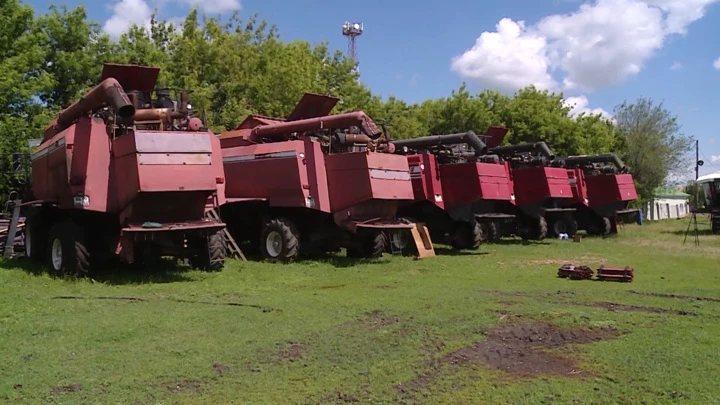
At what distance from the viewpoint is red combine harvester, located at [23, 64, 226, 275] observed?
11250 millimetres

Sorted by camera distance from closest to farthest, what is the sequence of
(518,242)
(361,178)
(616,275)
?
(616,275) → (361,178) → (518,242)

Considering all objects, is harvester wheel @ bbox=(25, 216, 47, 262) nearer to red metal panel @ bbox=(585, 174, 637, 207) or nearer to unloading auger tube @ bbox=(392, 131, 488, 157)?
unloading auger tube @ bbox=(392, 131, 488, 157)

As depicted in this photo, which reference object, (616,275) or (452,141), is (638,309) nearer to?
(616,275)

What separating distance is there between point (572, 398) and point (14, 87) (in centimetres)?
1944

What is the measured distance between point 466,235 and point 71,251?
11.3 meters

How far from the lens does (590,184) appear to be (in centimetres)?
2722

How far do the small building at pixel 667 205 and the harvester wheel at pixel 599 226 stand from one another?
27.1 meters

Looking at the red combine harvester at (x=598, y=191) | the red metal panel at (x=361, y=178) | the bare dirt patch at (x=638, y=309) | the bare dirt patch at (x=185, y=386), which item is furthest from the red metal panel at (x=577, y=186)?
the bare dirt patch at (x=185, y=386)

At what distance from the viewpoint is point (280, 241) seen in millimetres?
15352

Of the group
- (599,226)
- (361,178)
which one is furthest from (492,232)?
(361,178)

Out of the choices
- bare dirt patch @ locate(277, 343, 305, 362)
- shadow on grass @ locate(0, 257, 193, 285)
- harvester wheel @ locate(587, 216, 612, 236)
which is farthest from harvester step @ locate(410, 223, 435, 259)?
harvester wheel @ locate(587, 216, 612, 236)

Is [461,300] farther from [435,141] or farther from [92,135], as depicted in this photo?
[435,141]

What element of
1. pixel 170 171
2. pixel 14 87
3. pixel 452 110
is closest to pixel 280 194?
pixel 170 171

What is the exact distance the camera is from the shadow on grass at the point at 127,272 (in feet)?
38.8
